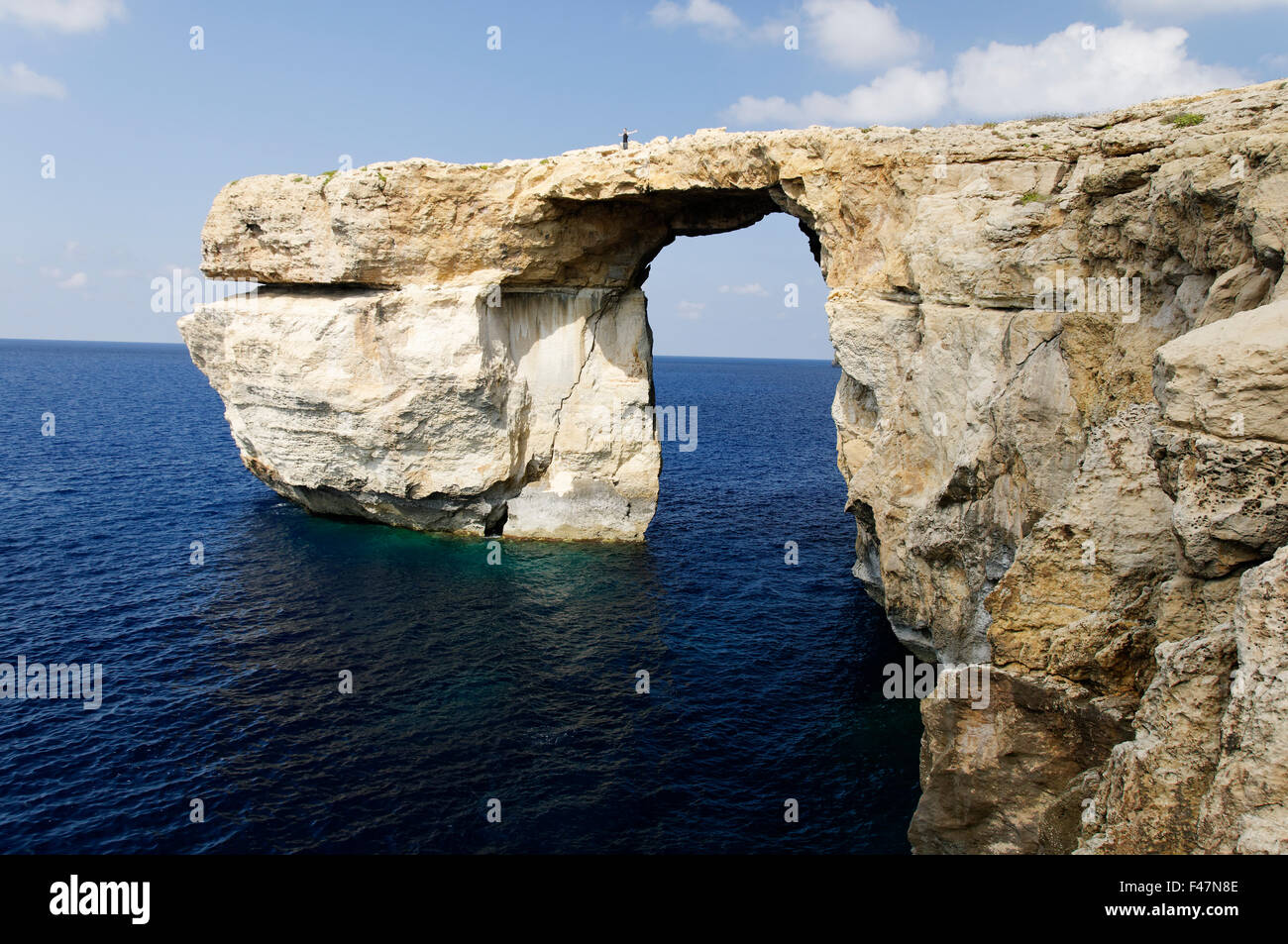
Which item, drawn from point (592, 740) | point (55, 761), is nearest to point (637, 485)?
point (592, 740)

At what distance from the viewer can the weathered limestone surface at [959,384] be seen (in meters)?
11.3

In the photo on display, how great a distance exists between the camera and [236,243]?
38.1m

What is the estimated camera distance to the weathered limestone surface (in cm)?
1134

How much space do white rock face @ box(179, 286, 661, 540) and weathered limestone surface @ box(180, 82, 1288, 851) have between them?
15cm
